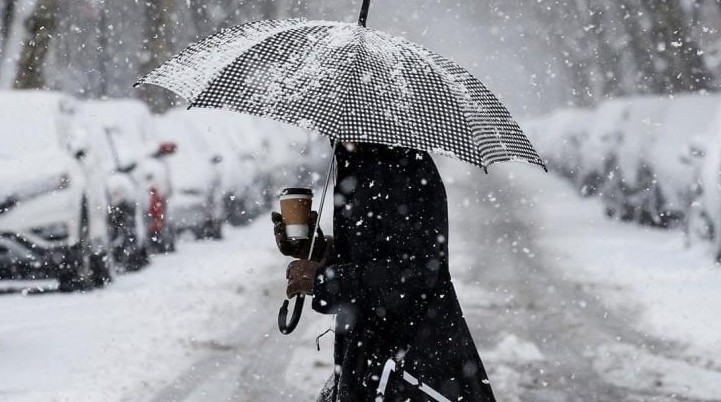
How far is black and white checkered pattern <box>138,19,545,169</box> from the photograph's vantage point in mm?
3133

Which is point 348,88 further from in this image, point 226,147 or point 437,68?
point 226,147

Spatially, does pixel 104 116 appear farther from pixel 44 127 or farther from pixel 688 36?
pixel 688 36

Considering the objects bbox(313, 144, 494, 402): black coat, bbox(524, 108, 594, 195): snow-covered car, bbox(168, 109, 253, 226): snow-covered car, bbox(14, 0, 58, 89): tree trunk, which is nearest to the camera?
bbox(313, 144, 494, 402): black coat

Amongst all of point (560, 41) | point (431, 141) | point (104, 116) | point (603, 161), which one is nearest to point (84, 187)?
point (104, 116)

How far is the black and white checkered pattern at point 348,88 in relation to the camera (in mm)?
3133

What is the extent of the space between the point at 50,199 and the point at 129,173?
1720 mm

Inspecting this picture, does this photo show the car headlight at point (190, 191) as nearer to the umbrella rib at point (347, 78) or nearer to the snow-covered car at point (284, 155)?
the snow-covered car at point (284, 155)

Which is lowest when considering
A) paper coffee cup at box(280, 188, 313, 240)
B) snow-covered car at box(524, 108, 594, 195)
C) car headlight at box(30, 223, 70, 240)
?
snow-covered car at box(524, 108, 594, 195)

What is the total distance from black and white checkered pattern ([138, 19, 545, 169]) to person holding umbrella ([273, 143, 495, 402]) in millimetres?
110

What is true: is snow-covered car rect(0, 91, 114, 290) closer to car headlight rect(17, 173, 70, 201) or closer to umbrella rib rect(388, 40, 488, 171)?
car headlight rect(17, 173, 70, 201)

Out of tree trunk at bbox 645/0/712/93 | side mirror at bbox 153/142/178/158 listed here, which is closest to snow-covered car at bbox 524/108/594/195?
tree trunk at bbox 645/0/712/93

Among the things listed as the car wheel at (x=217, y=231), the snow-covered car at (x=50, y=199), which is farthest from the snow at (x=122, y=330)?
the car wheel at (x=217, y=231)

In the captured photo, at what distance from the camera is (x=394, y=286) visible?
9.47 feet

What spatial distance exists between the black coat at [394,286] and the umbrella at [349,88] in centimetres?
11
